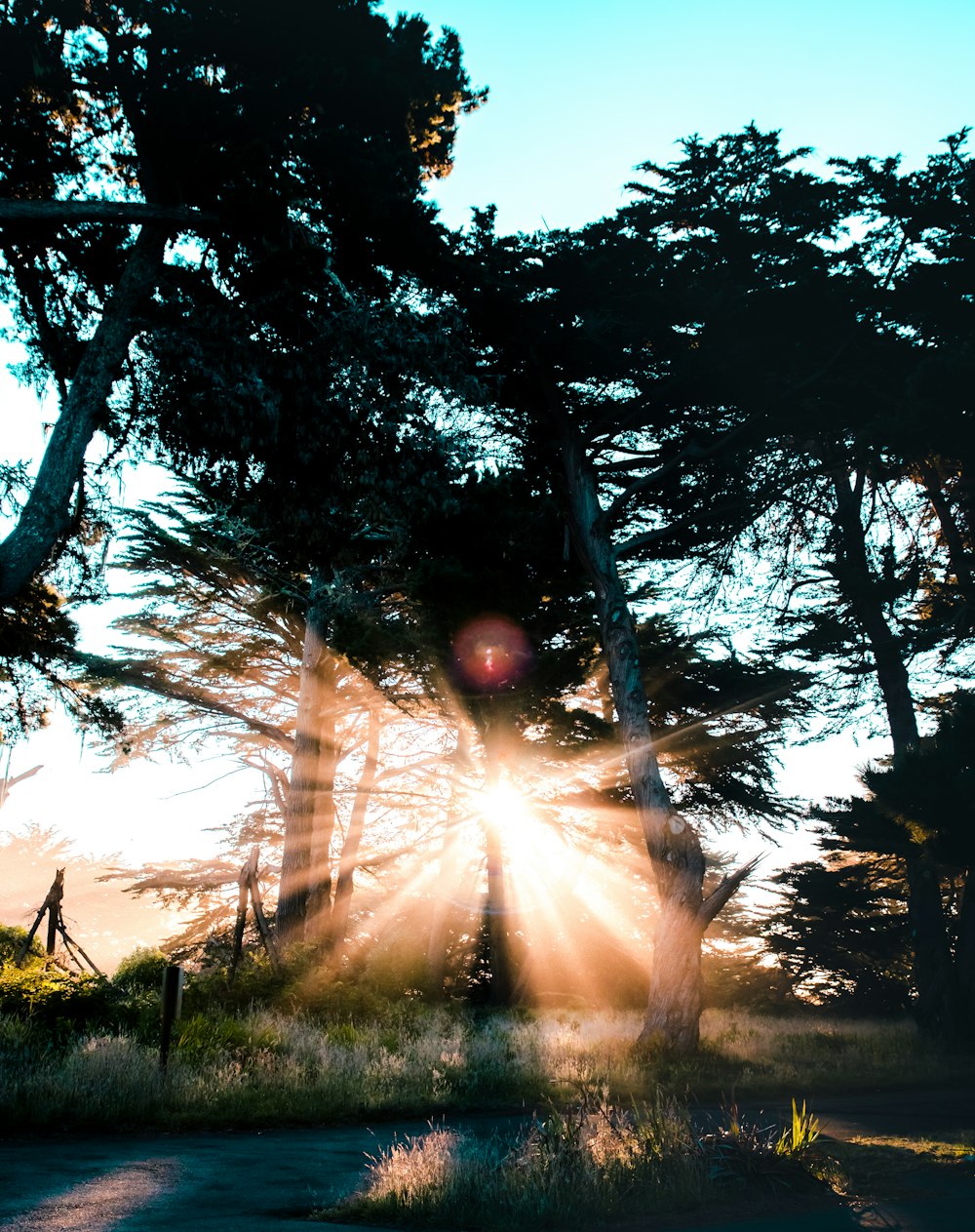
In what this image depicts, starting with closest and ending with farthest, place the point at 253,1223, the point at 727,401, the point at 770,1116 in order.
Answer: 1. the point at 253,1223
2. the point at 770,1116
3. the point at 727,401

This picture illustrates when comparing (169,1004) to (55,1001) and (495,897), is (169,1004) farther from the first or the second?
(495,897)

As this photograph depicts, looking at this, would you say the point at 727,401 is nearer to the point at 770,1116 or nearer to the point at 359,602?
the point at 359,602

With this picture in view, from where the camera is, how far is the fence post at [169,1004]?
1005 cm

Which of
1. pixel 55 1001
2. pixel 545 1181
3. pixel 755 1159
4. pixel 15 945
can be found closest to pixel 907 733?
pixel 755 1159

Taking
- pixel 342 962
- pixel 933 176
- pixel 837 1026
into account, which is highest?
pixel 933 176

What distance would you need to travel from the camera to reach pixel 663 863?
1558cm

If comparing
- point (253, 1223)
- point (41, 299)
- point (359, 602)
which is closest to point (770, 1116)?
point (253, 1223)

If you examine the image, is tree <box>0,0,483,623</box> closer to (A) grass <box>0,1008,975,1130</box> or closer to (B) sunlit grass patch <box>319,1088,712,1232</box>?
(A) grass <box>0,1008,975,1130</box>

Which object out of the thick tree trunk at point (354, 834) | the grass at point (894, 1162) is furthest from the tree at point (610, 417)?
the thick tree trunk at point (354, 834)

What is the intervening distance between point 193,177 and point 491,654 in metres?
10.4

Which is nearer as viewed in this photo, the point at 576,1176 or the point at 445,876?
the point at 576,1176

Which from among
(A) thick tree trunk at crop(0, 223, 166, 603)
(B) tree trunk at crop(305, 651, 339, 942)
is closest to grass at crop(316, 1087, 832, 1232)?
(A) thick tree trunk at crop(0, 223, 166, 603)

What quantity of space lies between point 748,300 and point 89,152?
10661mm

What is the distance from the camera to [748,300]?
1598 centimetres
